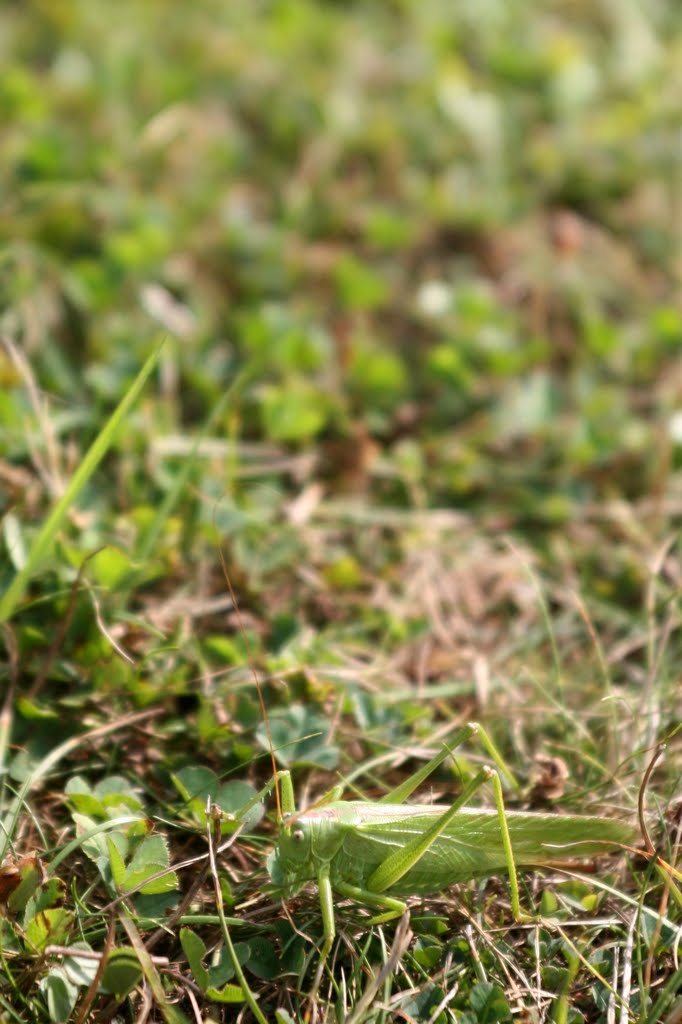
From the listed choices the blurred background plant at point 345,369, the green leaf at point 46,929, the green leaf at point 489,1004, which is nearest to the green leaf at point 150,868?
the green leaf at point 46,929

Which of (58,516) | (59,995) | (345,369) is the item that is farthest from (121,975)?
(345,369)

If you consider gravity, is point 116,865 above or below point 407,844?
below

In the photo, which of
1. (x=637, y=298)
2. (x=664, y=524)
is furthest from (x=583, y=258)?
(x=664, y=524)

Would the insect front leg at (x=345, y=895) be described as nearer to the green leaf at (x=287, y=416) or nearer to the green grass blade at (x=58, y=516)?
the green grass blade at (x=58, y=516)

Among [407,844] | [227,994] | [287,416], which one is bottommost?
[227,994]

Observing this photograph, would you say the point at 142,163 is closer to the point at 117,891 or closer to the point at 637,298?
the point at 637,298

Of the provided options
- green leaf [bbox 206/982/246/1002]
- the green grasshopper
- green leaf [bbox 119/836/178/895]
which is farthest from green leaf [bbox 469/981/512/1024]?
green leaf [bbox 119/836/178/895]

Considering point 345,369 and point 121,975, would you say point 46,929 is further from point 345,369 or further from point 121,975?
point 345,369

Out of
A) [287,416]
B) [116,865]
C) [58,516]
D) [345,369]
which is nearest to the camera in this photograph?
[116,865]
